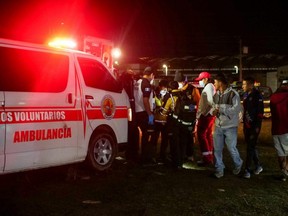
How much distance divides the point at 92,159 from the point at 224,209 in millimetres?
2586

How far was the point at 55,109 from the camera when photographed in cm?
613

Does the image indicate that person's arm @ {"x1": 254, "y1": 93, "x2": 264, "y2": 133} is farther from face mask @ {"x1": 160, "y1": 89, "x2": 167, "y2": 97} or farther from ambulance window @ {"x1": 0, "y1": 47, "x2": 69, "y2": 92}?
ambulance window @ {"x1": 0, "y1": 47, "x2": 69, "y2": 92}

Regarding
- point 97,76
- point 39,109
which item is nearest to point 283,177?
point 97,76

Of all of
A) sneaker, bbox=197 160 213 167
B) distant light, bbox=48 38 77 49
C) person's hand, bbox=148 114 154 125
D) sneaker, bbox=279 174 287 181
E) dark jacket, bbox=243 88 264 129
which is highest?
distant light, bbox=48 38 77 49

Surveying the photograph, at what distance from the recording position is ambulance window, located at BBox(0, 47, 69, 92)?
5582mm

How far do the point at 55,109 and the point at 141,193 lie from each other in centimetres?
180

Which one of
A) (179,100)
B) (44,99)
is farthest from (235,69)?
(44,99)

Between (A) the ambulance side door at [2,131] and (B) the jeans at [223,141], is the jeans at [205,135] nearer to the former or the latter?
(B) the jeans at [223,141]

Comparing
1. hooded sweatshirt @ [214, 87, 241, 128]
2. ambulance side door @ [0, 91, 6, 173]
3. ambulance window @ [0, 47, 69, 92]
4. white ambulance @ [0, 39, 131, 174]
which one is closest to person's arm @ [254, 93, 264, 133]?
hooded sweatshirt @ [214, 87, 241, 128]

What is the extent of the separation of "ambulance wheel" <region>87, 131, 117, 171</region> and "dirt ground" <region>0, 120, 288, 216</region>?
221 mm

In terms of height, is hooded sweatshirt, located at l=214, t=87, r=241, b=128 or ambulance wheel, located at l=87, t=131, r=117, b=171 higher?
hooded sweatshirt, located at l=214, t=87, r=241, b=128

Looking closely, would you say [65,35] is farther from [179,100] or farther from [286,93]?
[286,93]

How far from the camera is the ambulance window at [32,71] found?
5582mm

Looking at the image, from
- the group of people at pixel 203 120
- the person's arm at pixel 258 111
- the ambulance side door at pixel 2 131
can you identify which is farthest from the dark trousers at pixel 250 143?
the ambulance side door at pixel 2 131
